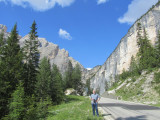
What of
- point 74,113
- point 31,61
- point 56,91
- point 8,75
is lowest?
point 74,113

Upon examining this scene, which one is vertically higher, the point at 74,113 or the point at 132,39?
the point at 132,39

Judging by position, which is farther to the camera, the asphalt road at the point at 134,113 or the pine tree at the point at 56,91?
the pine tree at the point at 56,91

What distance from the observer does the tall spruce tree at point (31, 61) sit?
25.3 metres

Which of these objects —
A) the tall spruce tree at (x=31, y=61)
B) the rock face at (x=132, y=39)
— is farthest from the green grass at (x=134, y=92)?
the rock face at (x=132, y=39)

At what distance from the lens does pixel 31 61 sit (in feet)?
88.7

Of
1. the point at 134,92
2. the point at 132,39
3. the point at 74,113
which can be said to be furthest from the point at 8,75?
the point at 132,39

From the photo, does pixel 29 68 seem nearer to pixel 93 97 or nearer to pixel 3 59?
pixel 3 59

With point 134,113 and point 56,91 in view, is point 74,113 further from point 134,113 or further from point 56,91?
point 56,91

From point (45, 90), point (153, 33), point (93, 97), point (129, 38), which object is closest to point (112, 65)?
point (129, 38)

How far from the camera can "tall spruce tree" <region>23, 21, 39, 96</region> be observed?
83.0 feet

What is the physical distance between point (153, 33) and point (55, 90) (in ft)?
175

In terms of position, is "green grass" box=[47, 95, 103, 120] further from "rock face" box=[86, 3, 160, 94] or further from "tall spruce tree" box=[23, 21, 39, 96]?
"rock face" box=[86, 3, 160, 94]

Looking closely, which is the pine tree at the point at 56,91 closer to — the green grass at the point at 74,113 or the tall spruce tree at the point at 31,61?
the tall spruce tree at the point at 31,61

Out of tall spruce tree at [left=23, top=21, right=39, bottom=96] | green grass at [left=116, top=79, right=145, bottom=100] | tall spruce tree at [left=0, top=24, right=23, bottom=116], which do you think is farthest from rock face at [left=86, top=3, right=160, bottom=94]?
tall spruce tree at [left=0, top=24, right=23, bottom=116]
